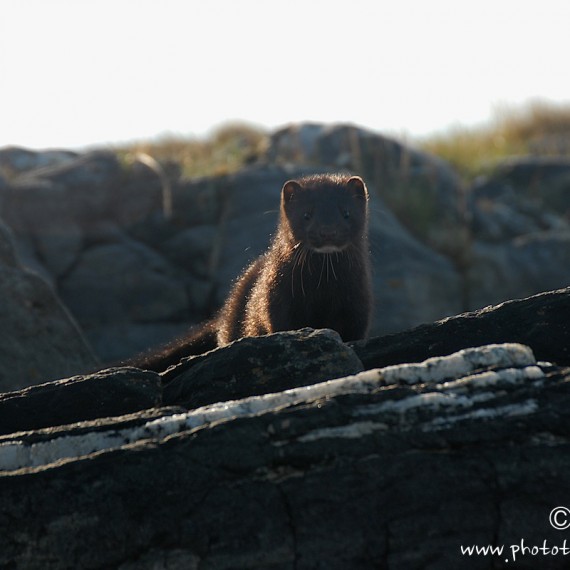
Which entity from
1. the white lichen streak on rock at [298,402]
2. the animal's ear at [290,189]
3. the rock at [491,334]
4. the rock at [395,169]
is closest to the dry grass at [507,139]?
the rock at [395,169]

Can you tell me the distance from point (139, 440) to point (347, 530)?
0.86m

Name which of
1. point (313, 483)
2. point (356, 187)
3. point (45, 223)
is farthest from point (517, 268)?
point (313, 483)

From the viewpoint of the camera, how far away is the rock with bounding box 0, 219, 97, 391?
724 cm

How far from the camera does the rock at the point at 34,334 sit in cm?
724

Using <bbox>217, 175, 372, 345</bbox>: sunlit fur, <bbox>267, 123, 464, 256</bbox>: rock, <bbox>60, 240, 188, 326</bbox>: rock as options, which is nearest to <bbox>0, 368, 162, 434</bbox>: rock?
<bbox>217, 175, 372, 345</bbox>: sunlit fur

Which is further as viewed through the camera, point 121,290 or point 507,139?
point 507,139

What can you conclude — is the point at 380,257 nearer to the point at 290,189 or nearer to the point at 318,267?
the point at 290,189

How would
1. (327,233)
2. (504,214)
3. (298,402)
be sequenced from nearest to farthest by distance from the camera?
(298,402) → (327,233) → (504,214)

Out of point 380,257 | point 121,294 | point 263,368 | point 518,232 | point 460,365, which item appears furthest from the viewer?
point 518,232

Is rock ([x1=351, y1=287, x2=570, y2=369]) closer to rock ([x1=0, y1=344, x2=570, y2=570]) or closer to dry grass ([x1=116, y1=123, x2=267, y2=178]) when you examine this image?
rock ([x1=0, y1=344, x2=570, y2=570])

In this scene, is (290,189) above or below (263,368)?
above

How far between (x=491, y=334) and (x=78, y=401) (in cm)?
186

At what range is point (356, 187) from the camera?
7.45 meters

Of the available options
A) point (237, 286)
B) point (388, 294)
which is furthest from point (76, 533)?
point (388, 294)
